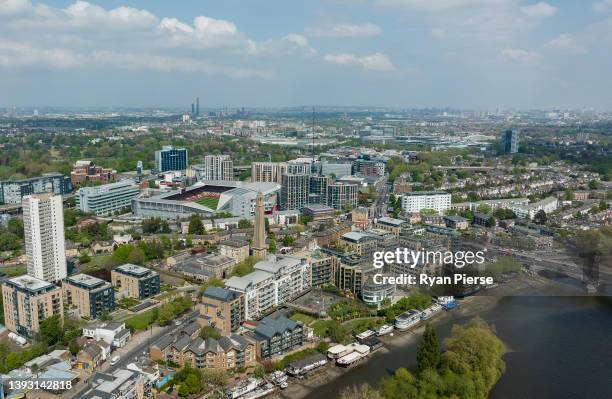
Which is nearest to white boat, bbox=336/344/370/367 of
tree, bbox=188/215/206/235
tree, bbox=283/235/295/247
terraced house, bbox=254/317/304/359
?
terraced house, bbox=254/317/304/359

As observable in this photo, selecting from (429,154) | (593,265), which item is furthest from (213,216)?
(429,154)

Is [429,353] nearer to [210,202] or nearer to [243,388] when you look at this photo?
[243,388]

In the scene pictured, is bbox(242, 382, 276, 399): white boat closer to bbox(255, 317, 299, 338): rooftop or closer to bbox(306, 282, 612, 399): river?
bbox(306, 282, 612, 399): river

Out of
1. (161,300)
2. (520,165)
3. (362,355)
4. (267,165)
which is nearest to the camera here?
(362,355)

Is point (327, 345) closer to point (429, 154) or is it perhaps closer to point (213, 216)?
point (213, 216)


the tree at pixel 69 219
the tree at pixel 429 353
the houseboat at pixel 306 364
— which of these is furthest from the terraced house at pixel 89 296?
the tree at pixel 69 219

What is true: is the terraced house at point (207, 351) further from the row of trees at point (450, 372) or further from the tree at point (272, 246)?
the tree at point (272, 246)

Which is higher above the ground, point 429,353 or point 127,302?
point 429,353

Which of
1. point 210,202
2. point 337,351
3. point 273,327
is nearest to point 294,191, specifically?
point 210,202
